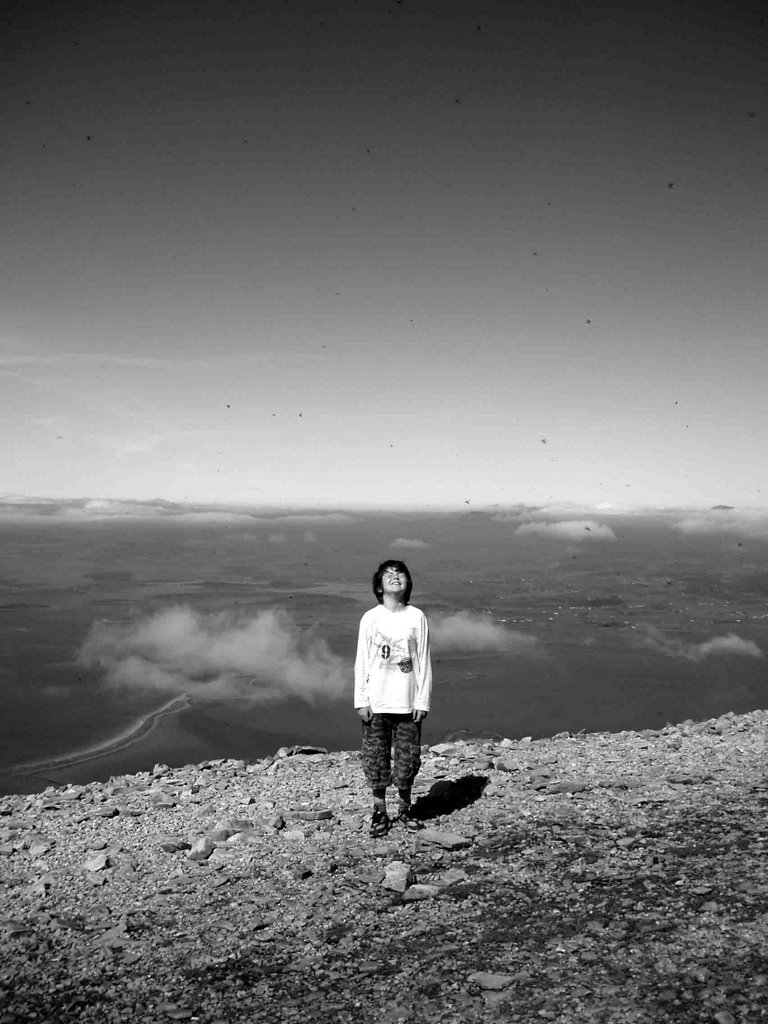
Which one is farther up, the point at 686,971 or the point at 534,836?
the point at 686,971

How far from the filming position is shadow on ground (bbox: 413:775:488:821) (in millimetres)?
8805

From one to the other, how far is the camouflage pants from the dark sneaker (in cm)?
34

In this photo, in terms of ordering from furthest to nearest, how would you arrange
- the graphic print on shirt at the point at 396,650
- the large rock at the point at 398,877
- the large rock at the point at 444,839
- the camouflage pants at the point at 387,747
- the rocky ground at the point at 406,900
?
the camouflage pants at the point at 387,747 < the graphic print on shirt at the point at 396,650 < the large rock at the point at 444,839 < the large rock at the point at 398,877 < the rocky ground at the point at 406,900

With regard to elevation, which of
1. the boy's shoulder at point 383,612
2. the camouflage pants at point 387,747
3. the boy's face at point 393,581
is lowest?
the camouflage pants at point 387,747

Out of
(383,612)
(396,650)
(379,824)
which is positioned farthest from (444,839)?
(383,612)

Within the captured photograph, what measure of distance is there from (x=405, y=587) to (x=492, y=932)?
351 centimetres

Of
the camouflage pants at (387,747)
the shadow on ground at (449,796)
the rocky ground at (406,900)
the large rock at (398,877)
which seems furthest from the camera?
the shadow on ground at (449,796)

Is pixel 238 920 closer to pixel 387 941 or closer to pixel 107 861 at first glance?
pixel 387 941

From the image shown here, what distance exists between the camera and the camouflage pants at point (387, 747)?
25.7 feet

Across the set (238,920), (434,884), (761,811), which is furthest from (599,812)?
(238,920)

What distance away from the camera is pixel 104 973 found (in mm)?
5262

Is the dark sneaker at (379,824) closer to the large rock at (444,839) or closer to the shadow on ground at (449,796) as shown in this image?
the large rock at (444,839)

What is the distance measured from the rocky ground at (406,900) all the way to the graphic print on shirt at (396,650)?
79.9 inches

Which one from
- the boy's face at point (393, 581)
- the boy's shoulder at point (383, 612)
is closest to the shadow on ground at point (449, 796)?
the boy's shoulder at point (383, 612)
